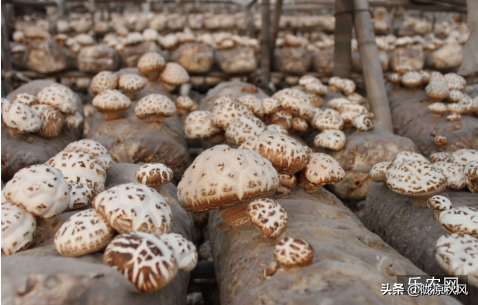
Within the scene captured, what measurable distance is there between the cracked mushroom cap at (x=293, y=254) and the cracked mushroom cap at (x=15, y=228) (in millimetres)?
1646

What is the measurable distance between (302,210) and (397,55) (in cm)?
746

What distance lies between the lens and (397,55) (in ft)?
28.5

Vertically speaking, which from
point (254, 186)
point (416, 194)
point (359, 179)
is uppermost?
point (254, 186)

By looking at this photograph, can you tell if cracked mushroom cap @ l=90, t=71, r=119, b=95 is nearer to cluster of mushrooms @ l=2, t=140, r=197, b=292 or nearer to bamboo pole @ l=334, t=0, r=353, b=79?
cluster of mushrooms @ l=2, t=140, r=197, b=292

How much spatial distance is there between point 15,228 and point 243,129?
2548 mm

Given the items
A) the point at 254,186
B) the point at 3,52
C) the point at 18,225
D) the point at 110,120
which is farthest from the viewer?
the point at 3,52

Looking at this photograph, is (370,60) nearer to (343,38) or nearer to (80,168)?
(343,38)

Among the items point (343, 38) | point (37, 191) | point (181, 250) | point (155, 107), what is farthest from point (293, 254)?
point (343, 38)

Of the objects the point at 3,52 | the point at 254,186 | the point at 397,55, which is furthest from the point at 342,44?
the point at 3,52

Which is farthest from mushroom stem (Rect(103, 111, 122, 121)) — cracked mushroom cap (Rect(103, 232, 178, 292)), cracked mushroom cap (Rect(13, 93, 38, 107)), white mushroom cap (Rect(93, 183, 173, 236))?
cracked mushroom cap (Rect(103, 232, 178, 292))

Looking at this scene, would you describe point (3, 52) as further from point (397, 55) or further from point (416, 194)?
point (397, 55)

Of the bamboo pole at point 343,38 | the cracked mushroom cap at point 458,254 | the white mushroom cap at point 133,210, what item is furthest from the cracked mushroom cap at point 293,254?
the bamboo pole at point 343,38

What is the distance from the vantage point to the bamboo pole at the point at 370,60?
6152 mm

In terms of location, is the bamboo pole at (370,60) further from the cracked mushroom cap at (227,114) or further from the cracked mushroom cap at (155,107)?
the cracked mushroom cap at (155,107)
